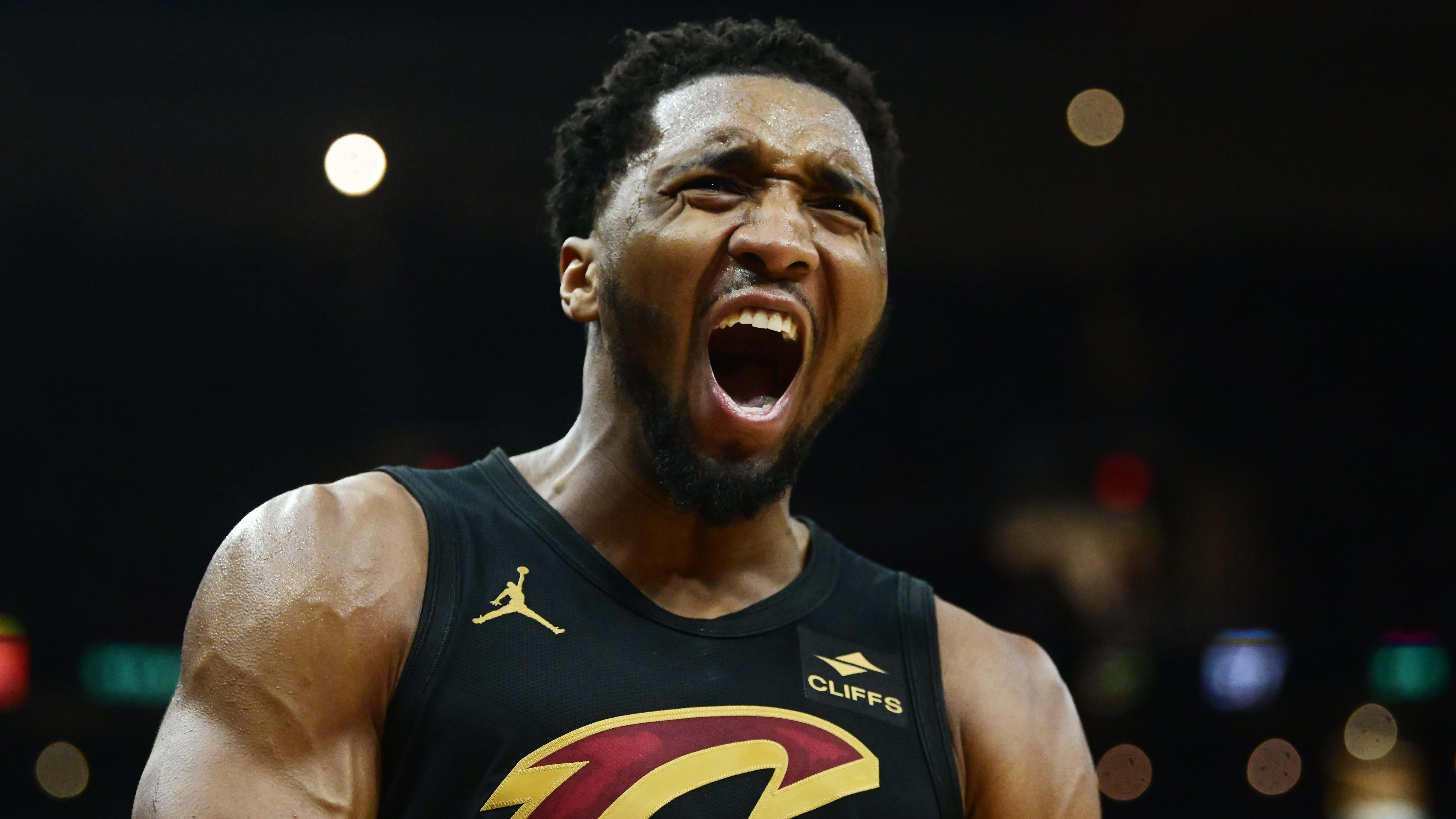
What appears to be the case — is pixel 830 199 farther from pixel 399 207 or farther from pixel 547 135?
pixel 399 207

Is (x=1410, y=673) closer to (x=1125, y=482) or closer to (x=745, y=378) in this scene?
(x=1125, y=482)

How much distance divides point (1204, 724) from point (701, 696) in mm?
4626

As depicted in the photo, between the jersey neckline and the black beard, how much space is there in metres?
0.12

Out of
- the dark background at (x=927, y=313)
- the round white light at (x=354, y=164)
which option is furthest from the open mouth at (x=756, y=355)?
the round white light at (x=354, y=164)

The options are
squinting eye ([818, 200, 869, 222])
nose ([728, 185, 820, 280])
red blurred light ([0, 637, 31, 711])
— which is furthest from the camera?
red blurred light ([0, 637, 31, 711])

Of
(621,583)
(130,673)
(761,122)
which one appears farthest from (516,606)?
(130,673)

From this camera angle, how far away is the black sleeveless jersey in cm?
137

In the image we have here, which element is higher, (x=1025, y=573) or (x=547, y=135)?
(x=547, y=135)

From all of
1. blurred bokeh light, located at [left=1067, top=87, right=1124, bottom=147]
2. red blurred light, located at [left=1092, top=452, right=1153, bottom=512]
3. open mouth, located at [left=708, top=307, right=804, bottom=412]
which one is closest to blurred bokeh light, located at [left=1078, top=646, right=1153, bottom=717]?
red blurred light, located at [left=1092, top=452, right=1153, bottom=512]

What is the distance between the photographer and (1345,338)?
6379 mm

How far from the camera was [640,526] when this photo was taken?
1.62 m

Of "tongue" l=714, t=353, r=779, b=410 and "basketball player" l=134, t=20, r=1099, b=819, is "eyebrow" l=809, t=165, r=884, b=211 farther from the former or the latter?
"tongue" l=714, t=353, r=779, b=410

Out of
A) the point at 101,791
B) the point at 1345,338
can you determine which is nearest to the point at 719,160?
the point at 101,791

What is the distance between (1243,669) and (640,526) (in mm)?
4808
